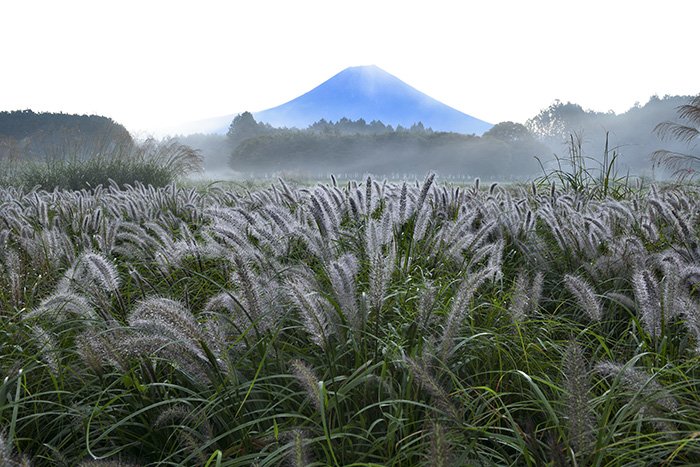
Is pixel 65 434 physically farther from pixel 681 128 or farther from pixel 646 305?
pixel 681 128

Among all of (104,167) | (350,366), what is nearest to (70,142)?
(104,167)

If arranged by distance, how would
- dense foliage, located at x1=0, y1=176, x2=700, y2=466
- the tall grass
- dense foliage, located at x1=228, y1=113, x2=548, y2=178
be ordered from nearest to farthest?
dense foliage, located at x1=0, y1=176, x2=700, y2=466 → the tall grass → dense foliage, located at x1=228, y1=113, x2=548, y2=178

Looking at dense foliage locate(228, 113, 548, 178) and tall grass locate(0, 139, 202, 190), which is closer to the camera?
tall grass locate(0, 139, 202, 190)

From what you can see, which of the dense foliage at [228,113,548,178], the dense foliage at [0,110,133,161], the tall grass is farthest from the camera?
the dense foliage at [228,113,548,178]

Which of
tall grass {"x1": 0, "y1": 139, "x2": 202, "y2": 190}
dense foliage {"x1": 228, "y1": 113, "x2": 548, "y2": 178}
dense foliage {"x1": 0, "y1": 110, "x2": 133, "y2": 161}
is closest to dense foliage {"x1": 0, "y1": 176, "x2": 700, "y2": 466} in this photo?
tall grass {"x1": 0, "y1": 139, "x2": 202, "y2": 190}

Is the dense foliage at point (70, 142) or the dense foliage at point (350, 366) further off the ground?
the dense foliage at point (70, 142)

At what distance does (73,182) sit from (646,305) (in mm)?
10119

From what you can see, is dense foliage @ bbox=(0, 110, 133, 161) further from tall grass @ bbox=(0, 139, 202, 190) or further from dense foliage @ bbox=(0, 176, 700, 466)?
dense foliage @ bbox=(0, 176, 700, 466)

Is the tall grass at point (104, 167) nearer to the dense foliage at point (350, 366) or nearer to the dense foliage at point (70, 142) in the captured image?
the dense foliage at point (70, 142)

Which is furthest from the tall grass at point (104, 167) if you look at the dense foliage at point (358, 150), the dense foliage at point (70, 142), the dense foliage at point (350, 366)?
the dense foliage at point (358, 150)

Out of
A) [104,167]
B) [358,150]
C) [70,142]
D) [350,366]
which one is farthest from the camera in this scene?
[358,150]

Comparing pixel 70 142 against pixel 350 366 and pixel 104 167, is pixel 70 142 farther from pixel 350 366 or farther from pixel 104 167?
pixel 350 366

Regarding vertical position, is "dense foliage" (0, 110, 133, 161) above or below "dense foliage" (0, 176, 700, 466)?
above

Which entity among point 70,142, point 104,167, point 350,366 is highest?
point 70,142
